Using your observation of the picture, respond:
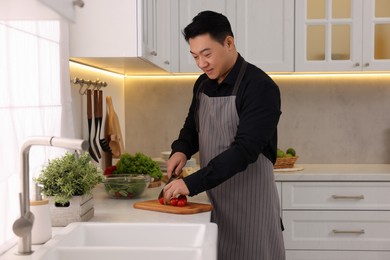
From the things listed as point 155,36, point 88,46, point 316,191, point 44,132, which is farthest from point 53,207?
point 316,191

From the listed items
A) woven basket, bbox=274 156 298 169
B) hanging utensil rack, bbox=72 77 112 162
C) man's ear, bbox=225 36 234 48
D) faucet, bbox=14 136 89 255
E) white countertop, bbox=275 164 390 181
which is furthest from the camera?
woven basket, bbox=274 156 298 169

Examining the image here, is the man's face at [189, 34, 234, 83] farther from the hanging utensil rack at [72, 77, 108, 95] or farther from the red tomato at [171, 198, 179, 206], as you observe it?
the hanging utensil rack at [72, 77, 108, 95]

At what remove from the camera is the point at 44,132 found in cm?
229

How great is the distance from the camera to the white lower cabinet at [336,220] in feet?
11.6

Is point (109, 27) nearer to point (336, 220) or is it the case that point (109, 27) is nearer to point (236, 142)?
point (236, 142)

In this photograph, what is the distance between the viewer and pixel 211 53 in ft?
7.98

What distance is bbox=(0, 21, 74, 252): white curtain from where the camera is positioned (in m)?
1.87

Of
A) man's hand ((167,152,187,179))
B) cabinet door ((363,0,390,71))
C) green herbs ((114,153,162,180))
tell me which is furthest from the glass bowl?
cabinet door ((363,0,390,71))

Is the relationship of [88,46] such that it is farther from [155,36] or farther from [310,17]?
[310,17]

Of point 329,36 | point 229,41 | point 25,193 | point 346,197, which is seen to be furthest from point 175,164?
point 329,36

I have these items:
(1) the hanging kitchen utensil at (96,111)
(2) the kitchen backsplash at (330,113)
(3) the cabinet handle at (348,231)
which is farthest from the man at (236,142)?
→ (2) the kitchen backsplash at (330,113)

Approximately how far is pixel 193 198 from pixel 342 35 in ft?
5.57

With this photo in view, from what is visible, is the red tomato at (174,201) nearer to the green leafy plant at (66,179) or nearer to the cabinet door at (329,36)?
the green leafy plant at (66,179)

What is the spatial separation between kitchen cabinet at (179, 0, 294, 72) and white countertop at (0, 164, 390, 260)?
687mm
